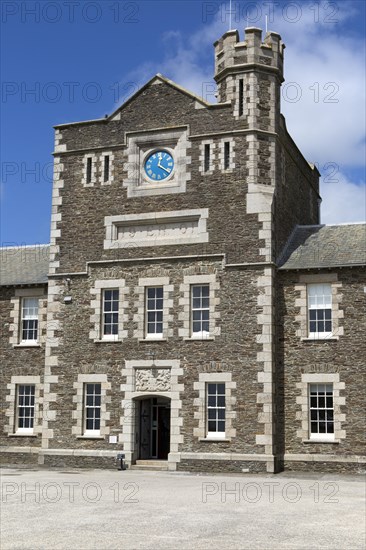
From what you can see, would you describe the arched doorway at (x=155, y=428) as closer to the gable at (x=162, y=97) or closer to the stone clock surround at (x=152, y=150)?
the stone clock surround at (x=152, y=150)

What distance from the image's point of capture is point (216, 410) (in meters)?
26.0

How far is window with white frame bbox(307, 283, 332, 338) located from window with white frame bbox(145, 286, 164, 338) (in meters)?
5.37

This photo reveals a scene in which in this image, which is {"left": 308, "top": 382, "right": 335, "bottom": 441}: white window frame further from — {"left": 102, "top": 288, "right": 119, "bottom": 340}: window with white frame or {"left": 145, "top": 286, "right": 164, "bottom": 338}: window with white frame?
{"left": 102, "top": 288, "right": 119, "bottom": 340}: window with white frame

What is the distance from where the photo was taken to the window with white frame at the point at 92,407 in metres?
27.5

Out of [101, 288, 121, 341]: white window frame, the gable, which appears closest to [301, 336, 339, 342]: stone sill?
[101, 288, 121, 341]: white window frame

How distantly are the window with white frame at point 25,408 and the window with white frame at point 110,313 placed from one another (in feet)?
13.8

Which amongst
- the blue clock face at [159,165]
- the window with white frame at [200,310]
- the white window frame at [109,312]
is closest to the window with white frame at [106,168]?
the blue clock face at [159,165]

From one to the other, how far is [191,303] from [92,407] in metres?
5.34

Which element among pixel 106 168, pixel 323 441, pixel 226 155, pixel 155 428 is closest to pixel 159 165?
pixel 106 168

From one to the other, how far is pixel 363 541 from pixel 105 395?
15.9 meters

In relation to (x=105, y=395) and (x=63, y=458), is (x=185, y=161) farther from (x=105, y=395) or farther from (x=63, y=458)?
(x=63, y=458)

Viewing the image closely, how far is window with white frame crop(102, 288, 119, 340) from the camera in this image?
27.9 meters

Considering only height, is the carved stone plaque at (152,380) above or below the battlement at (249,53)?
below

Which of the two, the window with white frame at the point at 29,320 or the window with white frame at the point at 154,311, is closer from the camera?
the window with white frame at the point at 154,311
